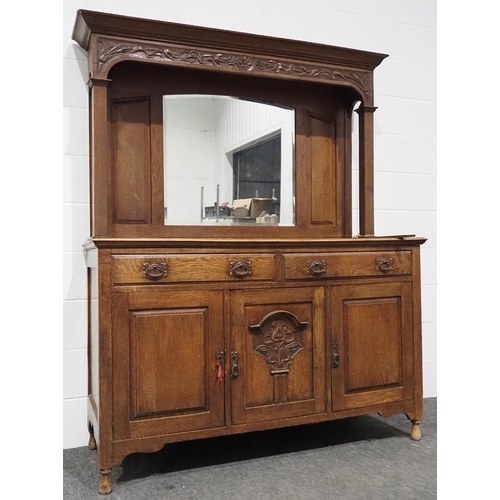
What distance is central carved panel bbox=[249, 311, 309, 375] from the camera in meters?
2.24

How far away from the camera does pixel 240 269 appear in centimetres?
220

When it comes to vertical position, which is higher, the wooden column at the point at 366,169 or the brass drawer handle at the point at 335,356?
the wooden column at the point at 366,169

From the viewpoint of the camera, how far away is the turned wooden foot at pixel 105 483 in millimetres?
2008

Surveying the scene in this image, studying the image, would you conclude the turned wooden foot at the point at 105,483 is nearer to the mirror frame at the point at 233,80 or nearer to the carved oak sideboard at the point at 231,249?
the carved oak sideboard at the point at 231,249

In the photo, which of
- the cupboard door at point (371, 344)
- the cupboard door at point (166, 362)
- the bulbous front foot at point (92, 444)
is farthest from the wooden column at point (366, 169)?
the bulbous front foot at point (92, 444)

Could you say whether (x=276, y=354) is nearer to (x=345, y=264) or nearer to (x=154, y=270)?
(x=345, y=264)

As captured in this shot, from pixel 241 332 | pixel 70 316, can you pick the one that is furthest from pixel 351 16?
pixel 70 316

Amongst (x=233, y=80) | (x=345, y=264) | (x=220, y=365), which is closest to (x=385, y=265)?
(x=345, y=264)

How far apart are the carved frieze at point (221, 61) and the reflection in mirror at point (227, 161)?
8.0 inches

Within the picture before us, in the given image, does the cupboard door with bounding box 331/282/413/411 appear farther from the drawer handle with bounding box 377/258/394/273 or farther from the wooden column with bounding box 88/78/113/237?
the wooden column with bounding box 88/78/113/237

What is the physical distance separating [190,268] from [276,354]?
53cm

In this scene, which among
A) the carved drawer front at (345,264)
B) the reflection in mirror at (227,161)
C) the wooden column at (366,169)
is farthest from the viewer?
the wooden column at (366,169)

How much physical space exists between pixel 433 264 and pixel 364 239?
1067 millimetres

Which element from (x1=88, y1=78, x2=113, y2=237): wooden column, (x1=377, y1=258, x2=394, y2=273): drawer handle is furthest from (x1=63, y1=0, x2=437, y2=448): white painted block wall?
(x1=377, y1=258, x2=394, y2=273): drawer handle
